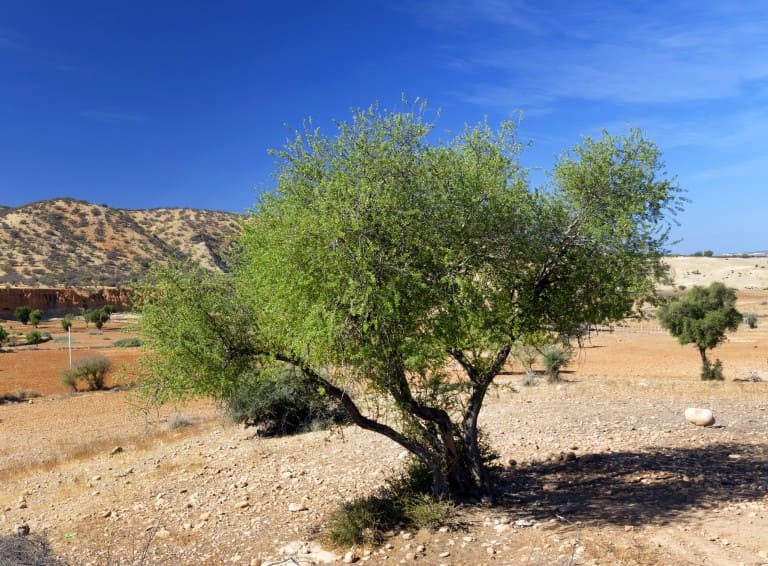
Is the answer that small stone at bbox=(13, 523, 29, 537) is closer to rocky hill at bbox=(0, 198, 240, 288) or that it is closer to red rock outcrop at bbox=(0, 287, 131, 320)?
red rock outcrop at bbox=(0, 287, 131, 320)

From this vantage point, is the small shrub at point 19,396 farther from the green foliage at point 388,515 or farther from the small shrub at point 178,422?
the green foliage at point 388,515

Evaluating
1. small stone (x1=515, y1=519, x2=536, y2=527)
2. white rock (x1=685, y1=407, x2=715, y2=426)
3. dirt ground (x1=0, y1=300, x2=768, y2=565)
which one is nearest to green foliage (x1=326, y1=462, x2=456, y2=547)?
dirt ground (x1=0, y1=300, x2=768, y2=565)

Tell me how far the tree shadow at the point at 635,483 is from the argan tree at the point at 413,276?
1.30m

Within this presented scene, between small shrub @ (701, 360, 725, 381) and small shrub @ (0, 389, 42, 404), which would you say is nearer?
small shrub @ (701, 360, 725, 381)

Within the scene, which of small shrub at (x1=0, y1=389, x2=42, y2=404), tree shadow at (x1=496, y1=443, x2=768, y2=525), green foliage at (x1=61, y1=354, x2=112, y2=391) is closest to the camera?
tree shadow at (x1=496, y1=443, x2=768, y2=525)

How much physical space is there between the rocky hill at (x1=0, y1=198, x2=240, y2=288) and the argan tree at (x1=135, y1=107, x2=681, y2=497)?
75707 millimetres

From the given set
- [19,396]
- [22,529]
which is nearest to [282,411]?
[22,529]

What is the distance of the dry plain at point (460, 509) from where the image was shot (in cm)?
850

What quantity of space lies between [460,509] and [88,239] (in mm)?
111550

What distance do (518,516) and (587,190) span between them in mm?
5212

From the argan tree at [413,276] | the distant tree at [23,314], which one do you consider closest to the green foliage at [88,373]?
the argan tree at [413,276]

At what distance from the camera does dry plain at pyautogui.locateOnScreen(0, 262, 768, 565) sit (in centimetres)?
850

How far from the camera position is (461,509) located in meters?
9.73

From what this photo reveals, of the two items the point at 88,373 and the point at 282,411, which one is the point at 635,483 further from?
the point at 88,373
